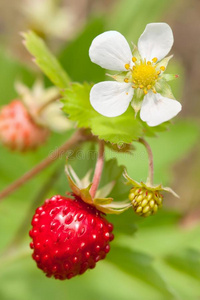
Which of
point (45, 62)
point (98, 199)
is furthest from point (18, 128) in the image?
point (98, 199)

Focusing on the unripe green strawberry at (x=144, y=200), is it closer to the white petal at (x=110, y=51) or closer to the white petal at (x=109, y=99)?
the white petal at (x=109, y=99)

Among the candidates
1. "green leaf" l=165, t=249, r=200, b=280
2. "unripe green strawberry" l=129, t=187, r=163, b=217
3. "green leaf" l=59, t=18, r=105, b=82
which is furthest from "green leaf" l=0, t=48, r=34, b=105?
"unripe green strawberry" l=129, t=187, r=163, b=217

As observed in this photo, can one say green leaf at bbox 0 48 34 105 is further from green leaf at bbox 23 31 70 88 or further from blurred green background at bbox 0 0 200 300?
green leaf at bbox 23 31 70 88

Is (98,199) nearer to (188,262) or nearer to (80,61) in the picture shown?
(188,262)

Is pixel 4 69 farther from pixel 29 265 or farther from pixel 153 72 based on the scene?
pixel 153 72

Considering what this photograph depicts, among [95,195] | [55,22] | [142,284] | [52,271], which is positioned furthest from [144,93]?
[55,22]
